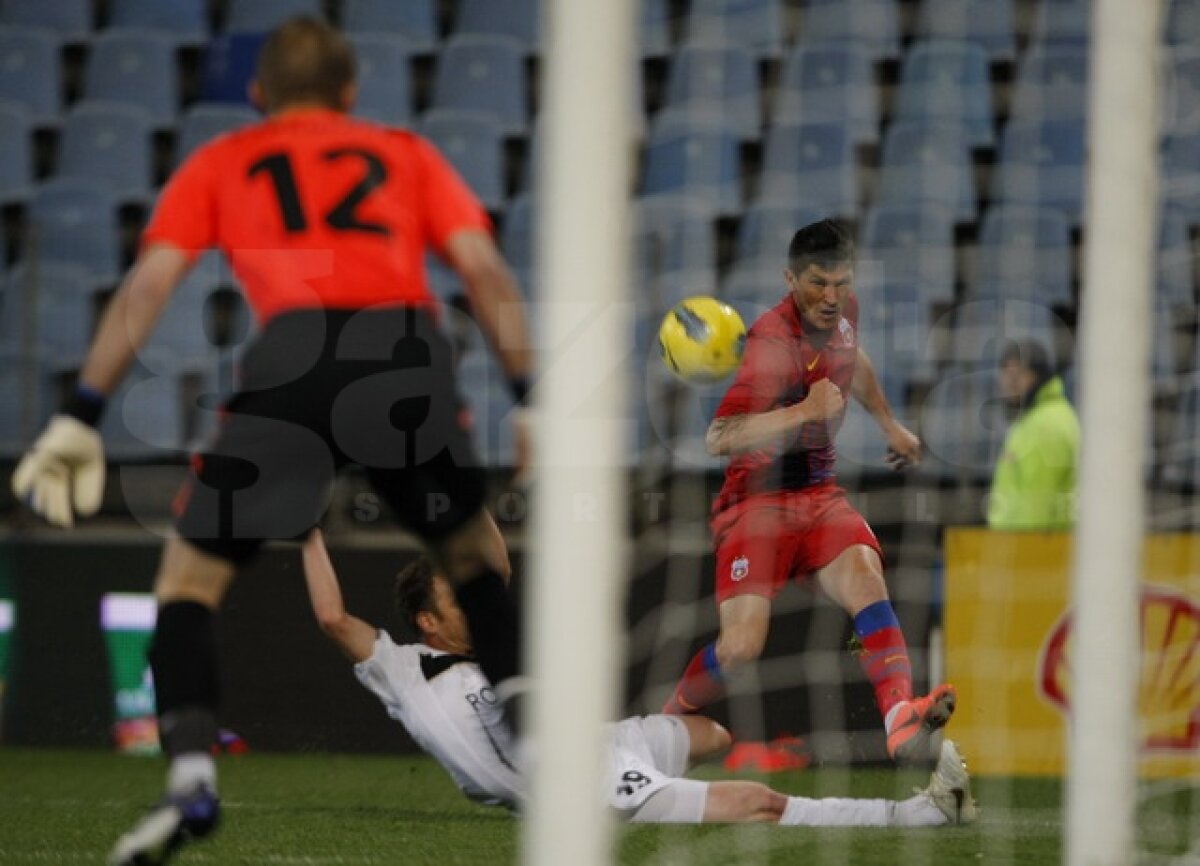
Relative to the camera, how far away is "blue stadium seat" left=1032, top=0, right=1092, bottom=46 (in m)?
10.4

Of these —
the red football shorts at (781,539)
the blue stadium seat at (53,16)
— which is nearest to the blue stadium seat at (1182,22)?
the red football shorts at (781,539)

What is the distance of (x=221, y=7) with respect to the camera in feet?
38.3

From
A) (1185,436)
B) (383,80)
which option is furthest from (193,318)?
(1185,436)

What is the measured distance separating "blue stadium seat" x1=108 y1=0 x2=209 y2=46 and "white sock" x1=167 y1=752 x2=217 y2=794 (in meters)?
8.10

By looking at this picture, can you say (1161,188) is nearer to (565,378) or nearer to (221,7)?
(221,7)

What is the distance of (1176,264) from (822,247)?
357 cm

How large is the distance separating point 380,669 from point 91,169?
18.2 feet

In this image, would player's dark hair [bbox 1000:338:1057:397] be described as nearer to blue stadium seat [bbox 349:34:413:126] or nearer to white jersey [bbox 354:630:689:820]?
white jersey [bbox 354:630:689:820]

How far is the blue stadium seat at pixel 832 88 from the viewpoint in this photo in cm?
1020

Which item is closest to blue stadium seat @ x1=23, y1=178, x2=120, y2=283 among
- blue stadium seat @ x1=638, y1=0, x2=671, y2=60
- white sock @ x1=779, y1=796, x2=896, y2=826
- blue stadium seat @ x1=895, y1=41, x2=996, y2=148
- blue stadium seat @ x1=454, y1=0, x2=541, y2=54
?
blue stadium seat @ x1=454, y1=0, x2=541, y2=54

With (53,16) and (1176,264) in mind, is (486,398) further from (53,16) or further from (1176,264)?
(53,16)

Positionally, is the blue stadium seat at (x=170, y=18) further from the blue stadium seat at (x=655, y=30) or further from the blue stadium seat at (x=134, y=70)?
the blue stadium seat at (x=655, y=30)

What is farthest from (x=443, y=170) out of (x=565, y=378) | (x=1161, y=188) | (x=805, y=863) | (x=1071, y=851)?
(x=1161, y=188)

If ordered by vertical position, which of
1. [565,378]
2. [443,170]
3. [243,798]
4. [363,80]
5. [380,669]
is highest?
[363,80]
